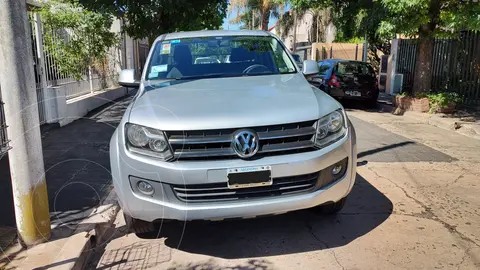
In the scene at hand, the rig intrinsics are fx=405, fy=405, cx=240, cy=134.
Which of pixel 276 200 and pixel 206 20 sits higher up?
pixel 206 20

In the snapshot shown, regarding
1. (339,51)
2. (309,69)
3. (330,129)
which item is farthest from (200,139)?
(339,51)

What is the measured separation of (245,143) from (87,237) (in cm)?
167

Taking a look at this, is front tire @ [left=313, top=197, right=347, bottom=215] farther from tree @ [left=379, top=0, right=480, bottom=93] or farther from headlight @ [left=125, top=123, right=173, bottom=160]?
tree @ [left=379, top=0, right=480, bottom=93]

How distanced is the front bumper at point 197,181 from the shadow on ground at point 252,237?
1.60 feet

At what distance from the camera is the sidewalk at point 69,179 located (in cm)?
376

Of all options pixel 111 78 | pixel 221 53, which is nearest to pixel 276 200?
pixel 221 53

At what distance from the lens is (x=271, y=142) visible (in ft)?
10.2

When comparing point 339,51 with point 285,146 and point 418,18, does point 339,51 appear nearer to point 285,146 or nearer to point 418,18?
point 418,18

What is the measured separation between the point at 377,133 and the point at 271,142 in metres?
6.23

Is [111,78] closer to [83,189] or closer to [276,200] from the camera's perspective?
[83,189]

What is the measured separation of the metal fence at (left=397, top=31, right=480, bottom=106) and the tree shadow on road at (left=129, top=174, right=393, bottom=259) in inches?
350

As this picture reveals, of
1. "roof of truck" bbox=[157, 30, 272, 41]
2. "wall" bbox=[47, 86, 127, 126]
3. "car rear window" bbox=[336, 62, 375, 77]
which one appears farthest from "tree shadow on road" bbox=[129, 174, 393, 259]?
"car rear window" bbox=[336, 62, 375, 77]

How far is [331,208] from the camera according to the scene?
390 centimetres

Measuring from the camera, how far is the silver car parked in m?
3.00
